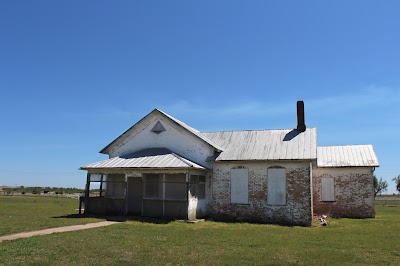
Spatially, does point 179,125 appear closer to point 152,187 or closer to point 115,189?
point 152,187

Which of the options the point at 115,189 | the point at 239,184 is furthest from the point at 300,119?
the point at 115,189

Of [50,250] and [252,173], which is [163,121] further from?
[50,250]

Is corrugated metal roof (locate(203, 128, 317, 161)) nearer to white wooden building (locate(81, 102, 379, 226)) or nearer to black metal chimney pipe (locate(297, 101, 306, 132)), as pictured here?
white wooden building (locate(81, 102, 379, 226))

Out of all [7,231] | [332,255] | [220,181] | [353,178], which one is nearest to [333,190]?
[353,178]

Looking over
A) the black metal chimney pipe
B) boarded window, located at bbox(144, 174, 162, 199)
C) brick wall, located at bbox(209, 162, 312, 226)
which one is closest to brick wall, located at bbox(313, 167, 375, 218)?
the black metal chimney pipe

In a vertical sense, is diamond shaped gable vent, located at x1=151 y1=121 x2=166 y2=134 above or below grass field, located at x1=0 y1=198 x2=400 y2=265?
above

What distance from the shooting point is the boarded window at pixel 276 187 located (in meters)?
20.7

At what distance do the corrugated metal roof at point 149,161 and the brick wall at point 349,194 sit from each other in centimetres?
994

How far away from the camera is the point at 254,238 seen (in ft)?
45.6

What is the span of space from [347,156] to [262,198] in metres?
9.39

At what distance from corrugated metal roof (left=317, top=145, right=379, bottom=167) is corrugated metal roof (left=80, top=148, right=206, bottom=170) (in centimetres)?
1036

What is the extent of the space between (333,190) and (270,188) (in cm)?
715

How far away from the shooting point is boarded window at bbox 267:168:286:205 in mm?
20734

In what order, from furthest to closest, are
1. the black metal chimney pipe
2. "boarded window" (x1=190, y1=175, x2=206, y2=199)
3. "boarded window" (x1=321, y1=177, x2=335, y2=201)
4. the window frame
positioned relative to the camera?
"boarded window" (x1=321, y1=177, x2=335, y2=201) < the black metal chimney pipe < the window frame < "boarded window" (x1=190, y1=175, x2=206, y2=199)
